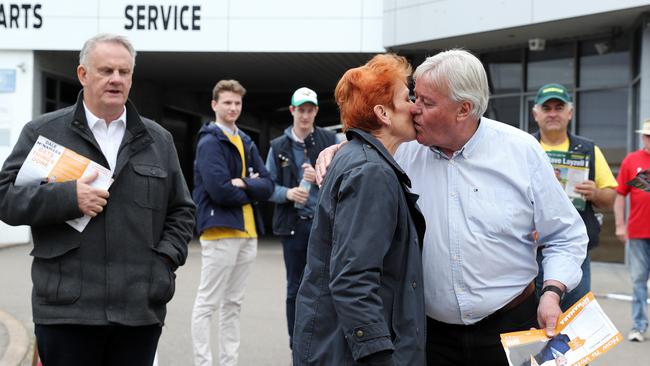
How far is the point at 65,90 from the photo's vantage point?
767 inches

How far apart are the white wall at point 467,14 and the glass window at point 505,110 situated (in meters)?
2.21

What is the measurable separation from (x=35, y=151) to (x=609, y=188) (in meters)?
3.95

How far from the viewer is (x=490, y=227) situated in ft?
9.95

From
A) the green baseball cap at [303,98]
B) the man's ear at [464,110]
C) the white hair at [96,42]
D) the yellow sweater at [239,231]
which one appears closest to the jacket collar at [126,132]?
the white hair at [96,42]

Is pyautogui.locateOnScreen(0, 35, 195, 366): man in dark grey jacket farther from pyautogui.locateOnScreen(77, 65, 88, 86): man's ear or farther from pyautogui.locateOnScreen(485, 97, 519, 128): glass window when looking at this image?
pyautogui.locateOnScreen(485, 97, 519, 128): glass window

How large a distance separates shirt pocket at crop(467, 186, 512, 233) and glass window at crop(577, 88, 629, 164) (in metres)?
11.9

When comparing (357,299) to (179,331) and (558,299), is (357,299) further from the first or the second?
(179,331)

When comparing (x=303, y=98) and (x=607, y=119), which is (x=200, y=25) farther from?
(x=303, y=98)

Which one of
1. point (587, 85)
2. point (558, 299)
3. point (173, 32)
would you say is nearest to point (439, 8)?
point (587, 85)

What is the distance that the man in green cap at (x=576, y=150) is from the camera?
516 cm

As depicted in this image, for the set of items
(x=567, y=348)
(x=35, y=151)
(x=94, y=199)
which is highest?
(x=35, y=151)

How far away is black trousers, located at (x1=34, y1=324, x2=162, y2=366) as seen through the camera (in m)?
3.15

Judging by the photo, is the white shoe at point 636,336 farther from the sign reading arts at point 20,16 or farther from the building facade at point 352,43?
the sign reading arts at point 20,16

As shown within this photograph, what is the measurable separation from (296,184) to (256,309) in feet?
9.74
